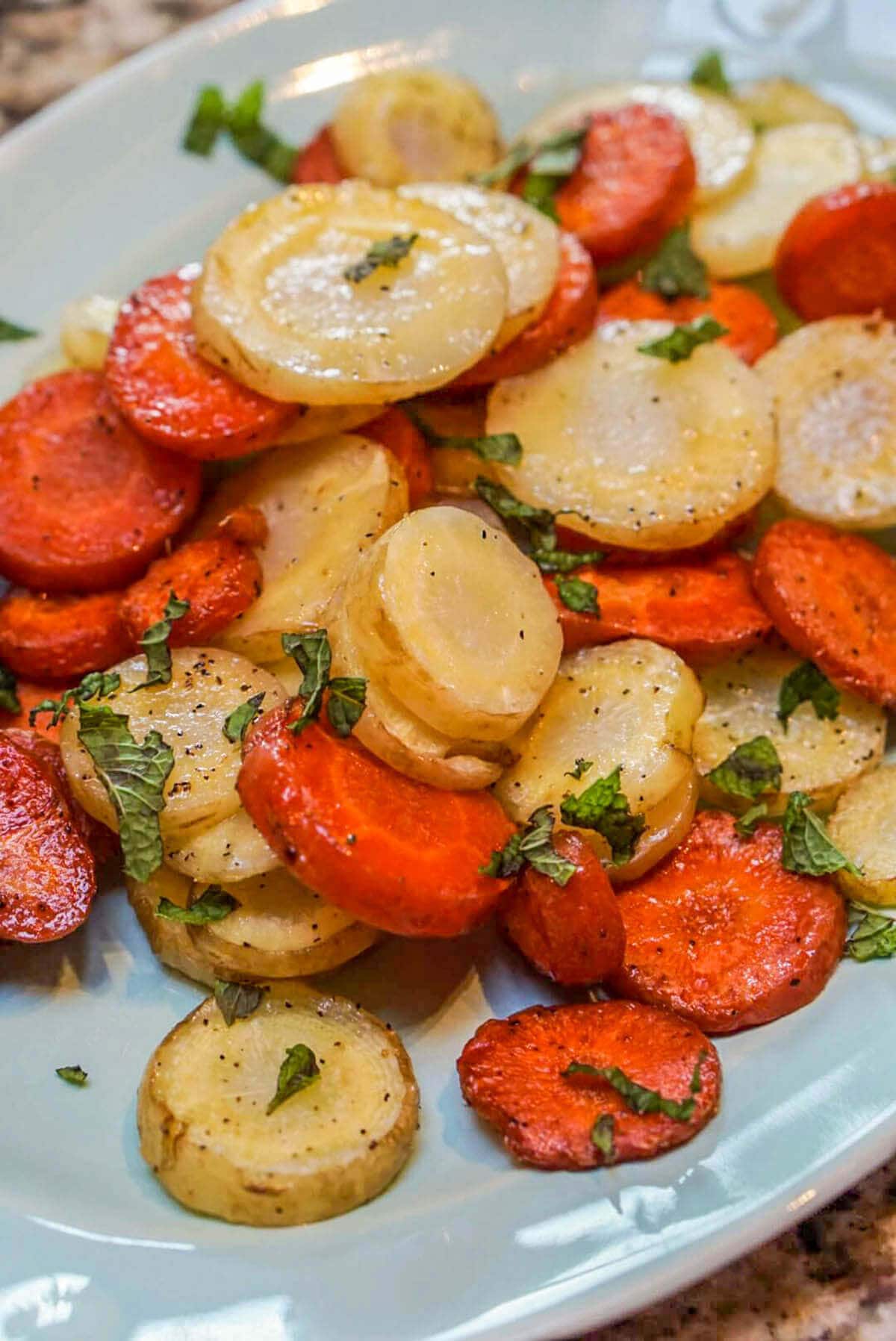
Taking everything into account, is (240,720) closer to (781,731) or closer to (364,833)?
(364,833)

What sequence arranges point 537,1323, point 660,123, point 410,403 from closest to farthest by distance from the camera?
1. point 537,1323
2. point 410,403
3. point 660,123

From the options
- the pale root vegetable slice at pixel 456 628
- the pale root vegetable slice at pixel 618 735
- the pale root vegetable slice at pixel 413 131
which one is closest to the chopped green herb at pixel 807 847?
the pale root vegetable slice at pixel 618 735

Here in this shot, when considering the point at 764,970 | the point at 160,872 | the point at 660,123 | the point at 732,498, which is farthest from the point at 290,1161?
the point at 660,123

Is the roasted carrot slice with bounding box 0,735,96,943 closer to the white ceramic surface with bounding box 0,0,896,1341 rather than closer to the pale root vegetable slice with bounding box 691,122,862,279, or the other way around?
the white ceramic surface with bounding box 0,0,896,1341

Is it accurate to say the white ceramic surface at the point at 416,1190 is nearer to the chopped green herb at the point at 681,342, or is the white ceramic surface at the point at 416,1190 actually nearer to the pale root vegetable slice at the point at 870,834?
the pale root vegetable slice at the point at 870,834

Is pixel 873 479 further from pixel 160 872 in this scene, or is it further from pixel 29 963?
pixel 29 963

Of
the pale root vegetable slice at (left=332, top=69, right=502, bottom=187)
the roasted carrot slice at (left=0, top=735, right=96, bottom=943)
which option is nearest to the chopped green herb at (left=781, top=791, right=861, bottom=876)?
the roasted carrot slice at (left=0, top=735, right=96, bottom=943)

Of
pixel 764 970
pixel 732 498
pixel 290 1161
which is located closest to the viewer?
pixel 290 1161

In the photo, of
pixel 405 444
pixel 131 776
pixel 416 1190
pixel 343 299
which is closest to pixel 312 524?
pixel 405 444
